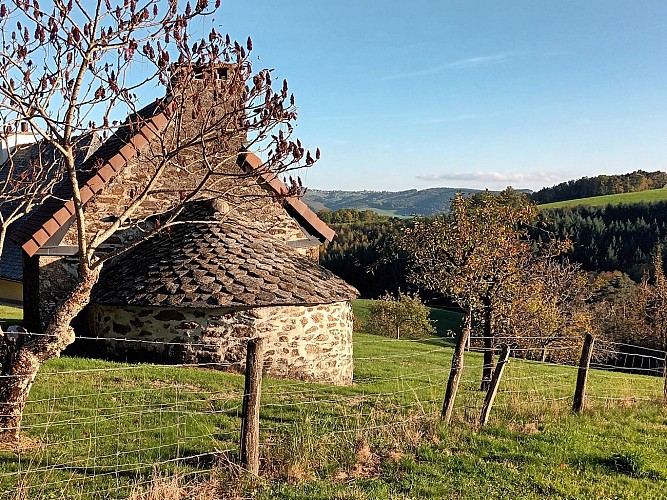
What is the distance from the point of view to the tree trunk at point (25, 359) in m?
6.05

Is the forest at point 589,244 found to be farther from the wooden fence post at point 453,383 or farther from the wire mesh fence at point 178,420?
the wooden fence post at point 453,383

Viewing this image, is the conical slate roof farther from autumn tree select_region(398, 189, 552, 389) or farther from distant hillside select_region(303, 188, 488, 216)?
distant hillside select_region(303, 188, 488, 216)

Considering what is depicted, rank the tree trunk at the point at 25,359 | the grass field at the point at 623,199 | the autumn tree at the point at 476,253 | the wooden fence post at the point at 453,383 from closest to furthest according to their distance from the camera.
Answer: the tree trunk at the point at 25,359 → the wooden fence post at the point at 453,383 → the autumn tree at the point at 476,253 → the grass field at the point at 623,199

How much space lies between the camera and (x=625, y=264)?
62.4m

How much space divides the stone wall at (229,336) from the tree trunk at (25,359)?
4.41 m

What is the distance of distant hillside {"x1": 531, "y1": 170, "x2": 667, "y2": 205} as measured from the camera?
90.5 meters

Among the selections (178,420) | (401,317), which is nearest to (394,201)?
(401,317)

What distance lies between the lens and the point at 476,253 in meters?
12.1

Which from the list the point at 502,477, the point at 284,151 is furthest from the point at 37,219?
the point at 502,477

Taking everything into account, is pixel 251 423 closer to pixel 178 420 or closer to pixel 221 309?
pixel 178 420

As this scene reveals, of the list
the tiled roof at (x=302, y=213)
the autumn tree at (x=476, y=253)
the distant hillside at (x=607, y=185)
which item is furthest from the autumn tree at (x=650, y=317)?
the distant hillside at (x=607, y=185)

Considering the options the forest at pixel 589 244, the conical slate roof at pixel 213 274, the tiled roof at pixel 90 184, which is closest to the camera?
the conical slate roof at pixel 213 274

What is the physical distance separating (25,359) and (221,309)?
4.84 metres

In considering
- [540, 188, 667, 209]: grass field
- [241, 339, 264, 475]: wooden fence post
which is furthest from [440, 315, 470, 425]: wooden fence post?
[540, 188, 667, 209]: grass field
